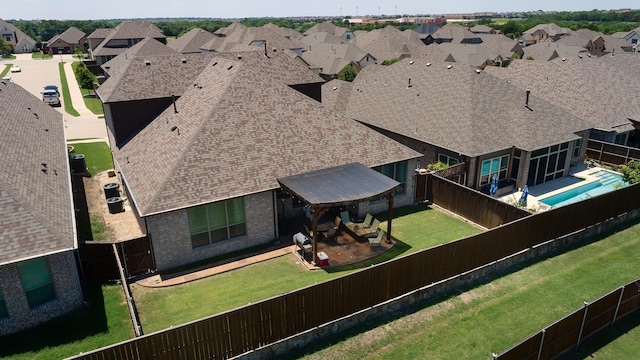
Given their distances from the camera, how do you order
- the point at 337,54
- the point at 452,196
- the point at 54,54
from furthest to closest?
1. the point at 54,54
2. the point at 337,54
3. the point at 452,196

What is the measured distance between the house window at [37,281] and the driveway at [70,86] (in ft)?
88.3

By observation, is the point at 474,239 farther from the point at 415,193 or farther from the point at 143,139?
the point at 143,139

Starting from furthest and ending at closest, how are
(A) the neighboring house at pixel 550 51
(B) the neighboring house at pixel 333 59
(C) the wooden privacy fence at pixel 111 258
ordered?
(A) the neighboring house at pixel 550 51 < (B) the neighboring house at pixel 333 59 < (C) the wooden privacy fence at pixel 111 258

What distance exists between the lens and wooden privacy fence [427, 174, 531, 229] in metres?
20.6

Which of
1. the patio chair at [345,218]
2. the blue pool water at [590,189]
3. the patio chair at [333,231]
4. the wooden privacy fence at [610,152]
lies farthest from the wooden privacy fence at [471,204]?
the wooden privacy fence at [610,152]

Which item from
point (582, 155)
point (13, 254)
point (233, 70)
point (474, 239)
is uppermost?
point (233, 70)

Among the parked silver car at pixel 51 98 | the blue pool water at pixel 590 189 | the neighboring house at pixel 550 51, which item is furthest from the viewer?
the neighboring house at pixel 550 51

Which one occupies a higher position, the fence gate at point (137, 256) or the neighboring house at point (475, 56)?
the neighboring house at point (475, 56)

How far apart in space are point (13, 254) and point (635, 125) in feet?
133

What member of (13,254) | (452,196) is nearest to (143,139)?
(13,254)

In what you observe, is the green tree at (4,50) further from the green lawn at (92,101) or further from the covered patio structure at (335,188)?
the covered patio structure at (335,188)

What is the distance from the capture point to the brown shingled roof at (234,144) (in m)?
18.6

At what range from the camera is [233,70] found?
81.1 feet

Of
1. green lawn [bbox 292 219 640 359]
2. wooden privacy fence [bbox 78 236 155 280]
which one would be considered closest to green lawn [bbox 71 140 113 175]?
wooden privacy fence [bbox 78 236 155 280]
